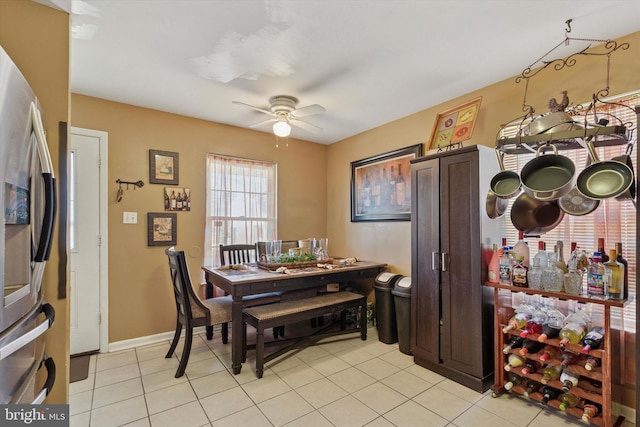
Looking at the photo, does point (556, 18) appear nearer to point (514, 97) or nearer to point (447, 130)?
point (514, 97)

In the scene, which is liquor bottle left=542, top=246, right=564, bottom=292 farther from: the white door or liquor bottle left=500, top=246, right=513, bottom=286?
the white door

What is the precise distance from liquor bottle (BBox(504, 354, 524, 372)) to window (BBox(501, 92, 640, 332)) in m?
0.69

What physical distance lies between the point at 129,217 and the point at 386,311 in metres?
2.97

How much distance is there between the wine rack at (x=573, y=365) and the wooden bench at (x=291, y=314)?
53.9 inches

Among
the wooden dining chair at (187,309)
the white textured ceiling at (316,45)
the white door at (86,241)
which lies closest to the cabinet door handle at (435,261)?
the white textured ceiling at (316,45)

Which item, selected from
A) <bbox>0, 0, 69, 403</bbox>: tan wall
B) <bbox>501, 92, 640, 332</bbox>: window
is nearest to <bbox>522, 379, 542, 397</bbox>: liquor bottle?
<bbox>501, 92, 640, 332</bbox>: window

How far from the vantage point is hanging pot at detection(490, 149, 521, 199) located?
76.7 inches

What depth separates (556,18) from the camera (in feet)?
5.99

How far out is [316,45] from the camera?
82.9 inches

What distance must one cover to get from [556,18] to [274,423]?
3.16 m

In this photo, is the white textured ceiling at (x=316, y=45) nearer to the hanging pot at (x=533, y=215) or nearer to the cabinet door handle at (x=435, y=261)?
the hanging pot at (x=533, y=215)

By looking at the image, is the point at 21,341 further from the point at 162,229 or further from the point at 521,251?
the point at 521,251

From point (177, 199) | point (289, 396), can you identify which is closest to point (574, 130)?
point (289, 396)

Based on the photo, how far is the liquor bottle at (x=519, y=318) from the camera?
211cm
